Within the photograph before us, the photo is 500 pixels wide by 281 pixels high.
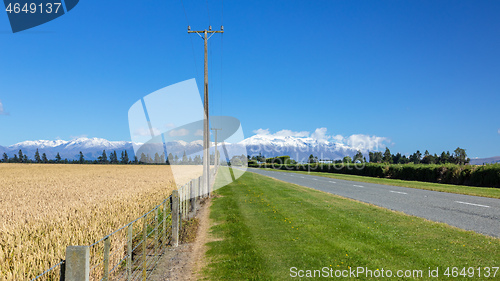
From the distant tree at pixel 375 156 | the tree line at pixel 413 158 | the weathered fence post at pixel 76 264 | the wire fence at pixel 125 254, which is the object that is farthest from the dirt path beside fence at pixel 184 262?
the distant tree at pixel 375 156

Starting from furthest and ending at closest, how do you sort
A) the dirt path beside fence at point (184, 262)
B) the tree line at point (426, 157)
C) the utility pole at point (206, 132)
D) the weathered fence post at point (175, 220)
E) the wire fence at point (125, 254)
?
the tree line at point (426, 157)
the utility pole at point (206, 132)
the weathered fence post at point (175, 220)
the dirt path beside fence at point (184, 262)
the wire fence at point (125, 254)

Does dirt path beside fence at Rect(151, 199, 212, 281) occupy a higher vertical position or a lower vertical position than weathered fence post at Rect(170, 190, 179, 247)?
lower

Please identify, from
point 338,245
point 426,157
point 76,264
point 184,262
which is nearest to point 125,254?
point 184,262

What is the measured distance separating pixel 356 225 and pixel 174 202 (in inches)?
228

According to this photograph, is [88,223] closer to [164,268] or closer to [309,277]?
[164,268]

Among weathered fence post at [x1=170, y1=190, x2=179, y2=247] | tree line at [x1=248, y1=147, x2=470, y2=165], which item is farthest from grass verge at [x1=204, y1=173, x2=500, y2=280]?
tree line at [x1=248, y1=147, x2=470, y2=165]

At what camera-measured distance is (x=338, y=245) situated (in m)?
7.79

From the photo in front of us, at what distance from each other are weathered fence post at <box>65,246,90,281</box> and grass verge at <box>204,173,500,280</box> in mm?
3330

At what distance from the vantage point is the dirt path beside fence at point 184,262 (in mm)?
6352

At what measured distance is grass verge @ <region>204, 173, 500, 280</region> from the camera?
6.39 meters

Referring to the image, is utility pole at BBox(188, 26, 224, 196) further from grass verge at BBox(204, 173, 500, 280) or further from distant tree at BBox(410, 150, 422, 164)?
distant tree at BBox(410, 150, 422, 164)

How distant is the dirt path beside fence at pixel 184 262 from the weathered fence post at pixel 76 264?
3199 millimetres

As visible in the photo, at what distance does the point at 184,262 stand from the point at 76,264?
432 cm

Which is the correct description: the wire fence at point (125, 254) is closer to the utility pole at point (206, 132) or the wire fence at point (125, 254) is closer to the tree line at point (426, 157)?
the utility pole at point (206, 132)
